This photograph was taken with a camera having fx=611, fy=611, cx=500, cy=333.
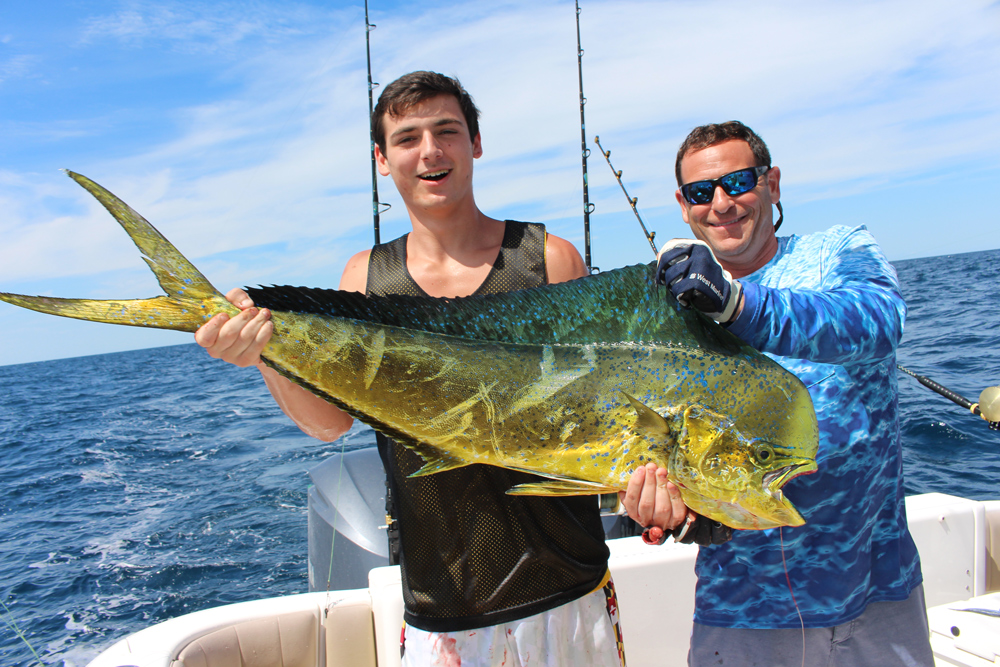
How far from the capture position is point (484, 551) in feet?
5.69

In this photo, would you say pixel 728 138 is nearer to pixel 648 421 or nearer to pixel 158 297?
pixel 648 421

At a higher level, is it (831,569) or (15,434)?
(831,569)

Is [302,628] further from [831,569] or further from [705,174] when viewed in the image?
[705,174]

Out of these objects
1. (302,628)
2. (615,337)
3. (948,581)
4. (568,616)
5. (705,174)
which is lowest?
(948,581)

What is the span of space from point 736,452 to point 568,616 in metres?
0.68

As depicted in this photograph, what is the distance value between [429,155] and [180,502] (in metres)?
9.81

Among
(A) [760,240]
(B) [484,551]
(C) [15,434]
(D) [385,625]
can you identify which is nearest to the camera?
(B) [484,551]

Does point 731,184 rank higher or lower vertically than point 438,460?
higher

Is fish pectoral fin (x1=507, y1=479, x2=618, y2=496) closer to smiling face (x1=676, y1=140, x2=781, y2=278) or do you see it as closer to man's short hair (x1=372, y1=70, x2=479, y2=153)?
smiling face (x1=676, y1=140, x2=781, y2=278)

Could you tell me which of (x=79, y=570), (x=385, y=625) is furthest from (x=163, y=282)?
(x=79, y=570)

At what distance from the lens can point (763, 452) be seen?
1499 millimetres

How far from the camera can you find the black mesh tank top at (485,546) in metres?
1.71

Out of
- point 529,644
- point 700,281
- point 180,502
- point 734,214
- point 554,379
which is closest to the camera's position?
point 700,281

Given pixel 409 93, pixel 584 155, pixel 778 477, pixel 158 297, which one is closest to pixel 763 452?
pixel 778 477
